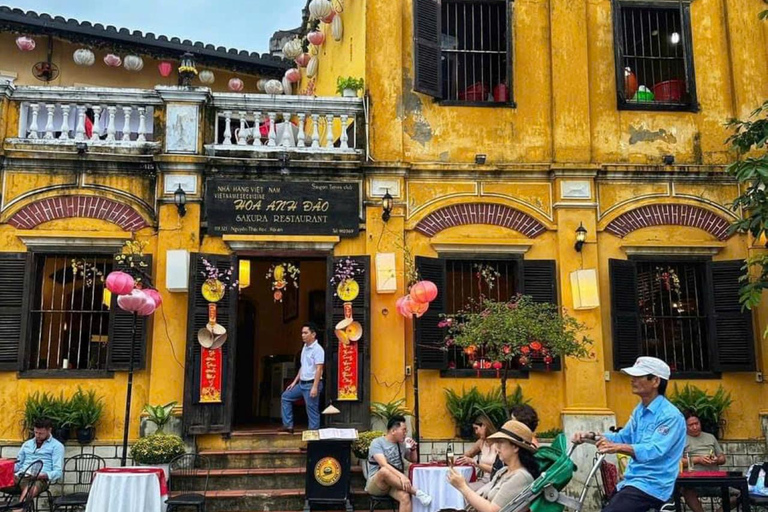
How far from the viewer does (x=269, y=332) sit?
613 inches

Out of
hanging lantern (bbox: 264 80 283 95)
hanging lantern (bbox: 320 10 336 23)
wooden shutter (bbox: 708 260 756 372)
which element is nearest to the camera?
wooden shutter (bbox: 708 260 756 372)

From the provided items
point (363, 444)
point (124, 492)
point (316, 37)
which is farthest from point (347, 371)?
point (316, 37)

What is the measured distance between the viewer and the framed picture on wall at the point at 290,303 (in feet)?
49.6

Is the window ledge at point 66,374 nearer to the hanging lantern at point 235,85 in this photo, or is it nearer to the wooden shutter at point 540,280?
the wooden shutter at point 540,280

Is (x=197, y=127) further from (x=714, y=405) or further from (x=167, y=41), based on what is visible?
(x=714, y=405)

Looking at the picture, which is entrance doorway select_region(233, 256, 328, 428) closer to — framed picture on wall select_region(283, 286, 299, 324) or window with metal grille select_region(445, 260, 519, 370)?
framed picture on wall select_region(283, 286, 299, 324)

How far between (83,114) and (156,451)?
4871 mm

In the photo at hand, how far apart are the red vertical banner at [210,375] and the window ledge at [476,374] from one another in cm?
307

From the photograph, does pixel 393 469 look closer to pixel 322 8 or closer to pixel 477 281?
pixel 477 281

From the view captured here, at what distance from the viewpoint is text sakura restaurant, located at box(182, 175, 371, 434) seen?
10625mm

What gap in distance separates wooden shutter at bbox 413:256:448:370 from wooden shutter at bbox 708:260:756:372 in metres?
3.96

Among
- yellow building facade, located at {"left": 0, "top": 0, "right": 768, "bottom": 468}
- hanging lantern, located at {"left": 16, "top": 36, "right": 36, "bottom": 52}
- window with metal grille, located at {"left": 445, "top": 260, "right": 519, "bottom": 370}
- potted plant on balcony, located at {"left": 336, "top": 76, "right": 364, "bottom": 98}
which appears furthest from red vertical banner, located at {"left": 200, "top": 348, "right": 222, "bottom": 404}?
hanging lantern, located at {"left": 16, "top": 36, "right": 36, "bottom": 52}

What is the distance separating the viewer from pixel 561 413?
11031 millimetres

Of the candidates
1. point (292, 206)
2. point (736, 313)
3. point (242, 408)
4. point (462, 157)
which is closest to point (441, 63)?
point (462, 157)
